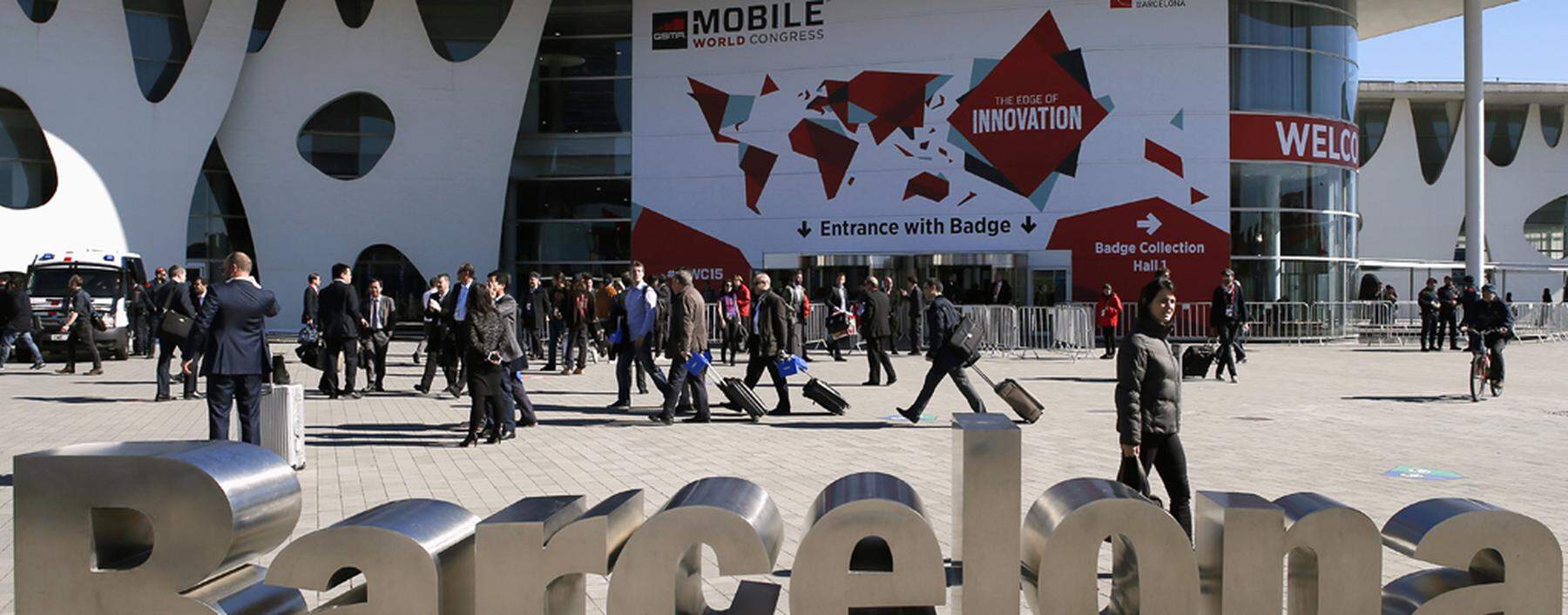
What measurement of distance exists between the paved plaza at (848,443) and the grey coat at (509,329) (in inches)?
31.5

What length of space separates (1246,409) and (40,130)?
1137 inches

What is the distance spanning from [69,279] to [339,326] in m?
12.2

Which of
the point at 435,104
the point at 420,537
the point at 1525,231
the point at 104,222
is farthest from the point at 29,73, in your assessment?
the point at 1525,231

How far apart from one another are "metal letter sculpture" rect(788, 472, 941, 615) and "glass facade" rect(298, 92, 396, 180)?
108 ft

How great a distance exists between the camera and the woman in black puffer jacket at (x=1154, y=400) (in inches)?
254

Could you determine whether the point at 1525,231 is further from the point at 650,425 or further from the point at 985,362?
the point at 650,425

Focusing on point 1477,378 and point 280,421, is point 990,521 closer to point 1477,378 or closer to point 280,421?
point 280,421

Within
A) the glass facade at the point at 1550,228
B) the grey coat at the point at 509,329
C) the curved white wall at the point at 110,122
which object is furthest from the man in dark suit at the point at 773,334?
the glass facade at the point at 1550,228

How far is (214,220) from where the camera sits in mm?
35375

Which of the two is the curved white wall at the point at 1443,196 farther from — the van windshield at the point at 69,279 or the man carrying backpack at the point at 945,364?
the van windshield at the point at 69,279

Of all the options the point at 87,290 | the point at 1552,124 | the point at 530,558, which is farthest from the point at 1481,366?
the point at 1552,124

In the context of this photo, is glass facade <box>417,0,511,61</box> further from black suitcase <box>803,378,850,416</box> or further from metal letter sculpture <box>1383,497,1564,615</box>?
metal letter sculpture <box>1383,497,1564,615</box>

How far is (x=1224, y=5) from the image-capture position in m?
30.1

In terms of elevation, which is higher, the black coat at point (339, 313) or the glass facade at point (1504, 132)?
the glass facade at point (1504, 132)
